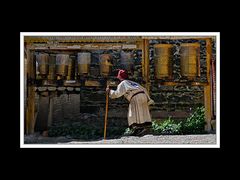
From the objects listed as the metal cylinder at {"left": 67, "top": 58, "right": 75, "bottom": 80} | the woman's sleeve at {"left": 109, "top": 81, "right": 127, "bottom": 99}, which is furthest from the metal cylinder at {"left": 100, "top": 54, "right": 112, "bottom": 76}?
the metal cylinder at {"left": 67, "top": 58, "right": 75, "bottom": 80}

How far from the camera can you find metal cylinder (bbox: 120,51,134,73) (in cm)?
1088

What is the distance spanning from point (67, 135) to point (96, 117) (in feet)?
1.60

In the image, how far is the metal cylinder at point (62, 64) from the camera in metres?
10.9

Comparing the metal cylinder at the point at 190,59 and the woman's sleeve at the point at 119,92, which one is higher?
the metal cylinder at the point at 190,59

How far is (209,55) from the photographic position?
10852mm

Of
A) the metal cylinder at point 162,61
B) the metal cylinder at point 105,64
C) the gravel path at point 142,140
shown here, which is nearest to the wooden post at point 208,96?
the gravel path at point 142,140

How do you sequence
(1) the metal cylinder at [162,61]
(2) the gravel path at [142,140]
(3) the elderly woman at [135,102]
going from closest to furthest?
(2) the gravel path at [142,140] → (3) the elderly woman at [135,102] → (1) the metal cylinder at [162,61]

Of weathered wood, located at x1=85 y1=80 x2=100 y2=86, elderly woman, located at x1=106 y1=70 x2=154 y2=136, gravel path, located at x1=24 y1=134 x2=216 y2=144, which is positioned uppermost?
weathered wood, located at x1=85 y1=80 x2=100 y2=86

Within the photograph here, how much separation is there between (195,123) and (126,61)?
1311mm

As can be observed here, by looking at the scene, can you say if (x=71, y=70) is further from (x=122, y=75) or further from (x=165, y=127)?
(x=165, y=127)

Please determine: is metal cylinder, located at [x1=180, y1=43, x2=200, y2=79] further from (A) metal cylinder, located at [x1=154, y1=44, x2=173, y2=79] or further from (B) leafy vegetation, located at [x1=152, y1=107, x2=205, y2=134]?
(B) leafy vegetation, located at [x1=152, y1=107, x2=205, y2=134]

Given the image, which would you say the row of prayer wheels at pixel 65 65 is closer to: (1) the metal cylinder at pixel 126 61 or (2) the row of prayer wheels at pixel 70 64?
(2) the row of prayer wheels at pixel 70 64

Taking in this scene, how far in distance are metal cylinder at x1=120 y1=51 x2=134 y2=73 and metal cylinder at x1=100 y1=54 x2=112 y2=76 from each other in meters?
0.17

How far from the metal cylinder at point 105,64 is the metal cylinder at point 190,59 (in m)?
1.03
